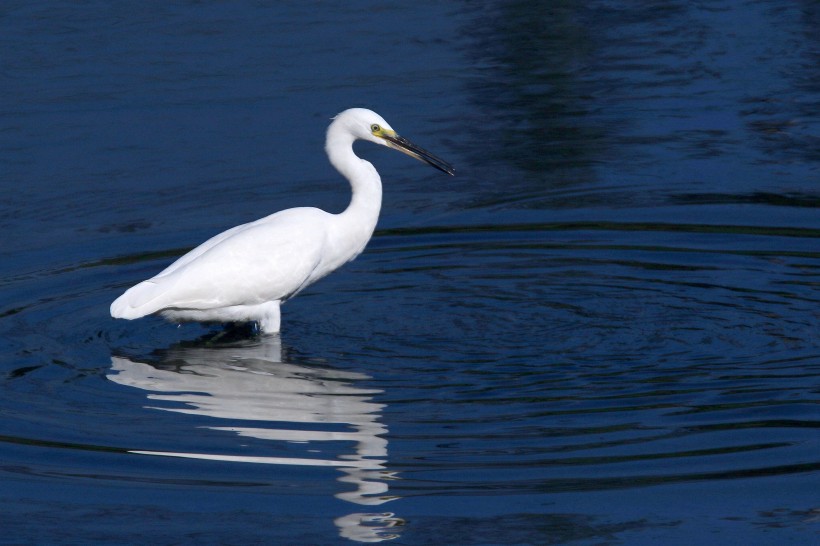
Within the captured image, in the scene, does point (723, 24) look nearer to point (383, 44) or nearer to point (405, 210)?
point (383, 44)

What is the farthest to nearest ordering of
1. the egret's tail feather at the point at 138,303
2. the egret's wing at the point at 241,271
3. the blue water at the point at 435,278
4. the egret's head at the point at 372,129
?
the egret's head at the point at 372,129, the egret's wing at the point at 241,271, the egret's tail feather at the point at 138,303, the blue water at the point at 435,278

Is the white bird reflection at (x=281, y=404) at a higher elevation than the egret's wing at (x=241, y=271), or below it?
below

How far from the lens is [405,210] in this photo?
10.7 metres

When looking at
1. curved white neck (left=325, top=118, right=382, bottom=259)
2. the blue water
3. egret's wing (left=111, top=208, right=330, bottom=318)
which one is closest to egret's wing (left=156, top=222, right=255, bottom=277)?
egret's wing (left=111, top=208, right=330, bottom=318)

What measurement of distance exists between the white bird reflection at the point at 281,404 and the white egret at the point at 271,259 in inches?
9.6

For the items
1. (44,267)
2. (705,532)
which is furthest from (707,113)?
(705,532)

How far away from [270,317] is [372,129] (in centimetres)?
139

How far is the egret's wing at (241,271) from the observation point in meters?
8.36

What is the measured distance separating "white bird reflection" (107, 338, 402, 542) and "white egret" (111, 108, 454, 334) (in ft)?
0.80

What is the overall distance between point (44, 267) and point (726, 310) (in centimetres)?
450

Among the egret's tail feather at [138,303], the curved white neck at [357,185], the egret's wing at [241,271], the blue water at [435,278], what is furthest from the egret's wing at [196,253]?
the curved white neck at [357,185]

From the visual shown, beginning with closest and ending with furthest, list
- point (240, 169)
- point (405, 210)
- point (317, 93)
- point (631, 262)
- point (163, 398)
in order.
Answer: point (163, 398) < point (631, 262) < point (405, 210) < point (240, 169) < point (317, 93)

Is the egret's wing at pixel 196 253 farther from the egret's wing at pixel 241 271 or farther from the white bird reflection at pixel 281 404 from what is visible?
the white bird reflection at pixel 281 404

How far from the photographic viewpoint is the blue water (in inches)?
237
